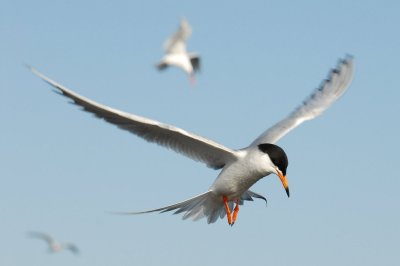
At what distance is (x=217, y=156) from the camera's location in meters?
12.1

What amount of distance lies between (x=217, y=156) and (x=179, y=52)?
856 centimetres

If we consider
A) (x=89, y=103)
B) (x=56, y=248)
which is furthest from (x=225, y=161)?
(x=56, y=248)

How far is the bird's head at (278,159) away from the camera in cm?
1139

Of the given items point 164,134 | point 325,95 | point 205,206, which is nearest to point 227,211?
point 205,206

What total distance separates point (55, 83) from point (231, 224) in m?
3.70

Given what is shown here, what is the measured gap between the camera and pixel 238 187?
38.5 ft

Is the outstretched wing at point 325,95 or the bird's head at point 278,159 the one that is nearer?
the bird's head at point 278,159

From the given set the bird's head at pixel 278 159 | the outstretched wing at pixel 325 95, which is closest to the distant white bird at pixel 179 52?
the outstretched wing at pixel 325 95

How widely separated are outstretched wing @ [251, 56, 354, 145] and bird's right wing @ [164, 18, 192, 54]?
682 cm

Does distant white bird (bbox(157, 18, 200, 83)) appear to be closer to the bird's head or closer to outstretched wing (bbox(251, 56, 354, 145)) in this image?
outstretched wing (bbox(251, 56, 354, 145))

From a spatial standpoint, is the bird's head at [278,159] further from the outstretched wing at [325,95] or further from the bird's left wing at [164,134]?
the outstretched wing at [325,95]

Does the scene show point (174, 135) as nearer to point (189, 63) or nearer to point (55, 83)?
point (55, 83)

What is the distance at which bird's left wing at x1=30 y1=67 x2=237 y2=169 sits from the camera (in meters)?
10.5

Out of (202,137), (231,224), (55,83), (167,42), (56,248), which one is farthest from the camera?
(56,248)
